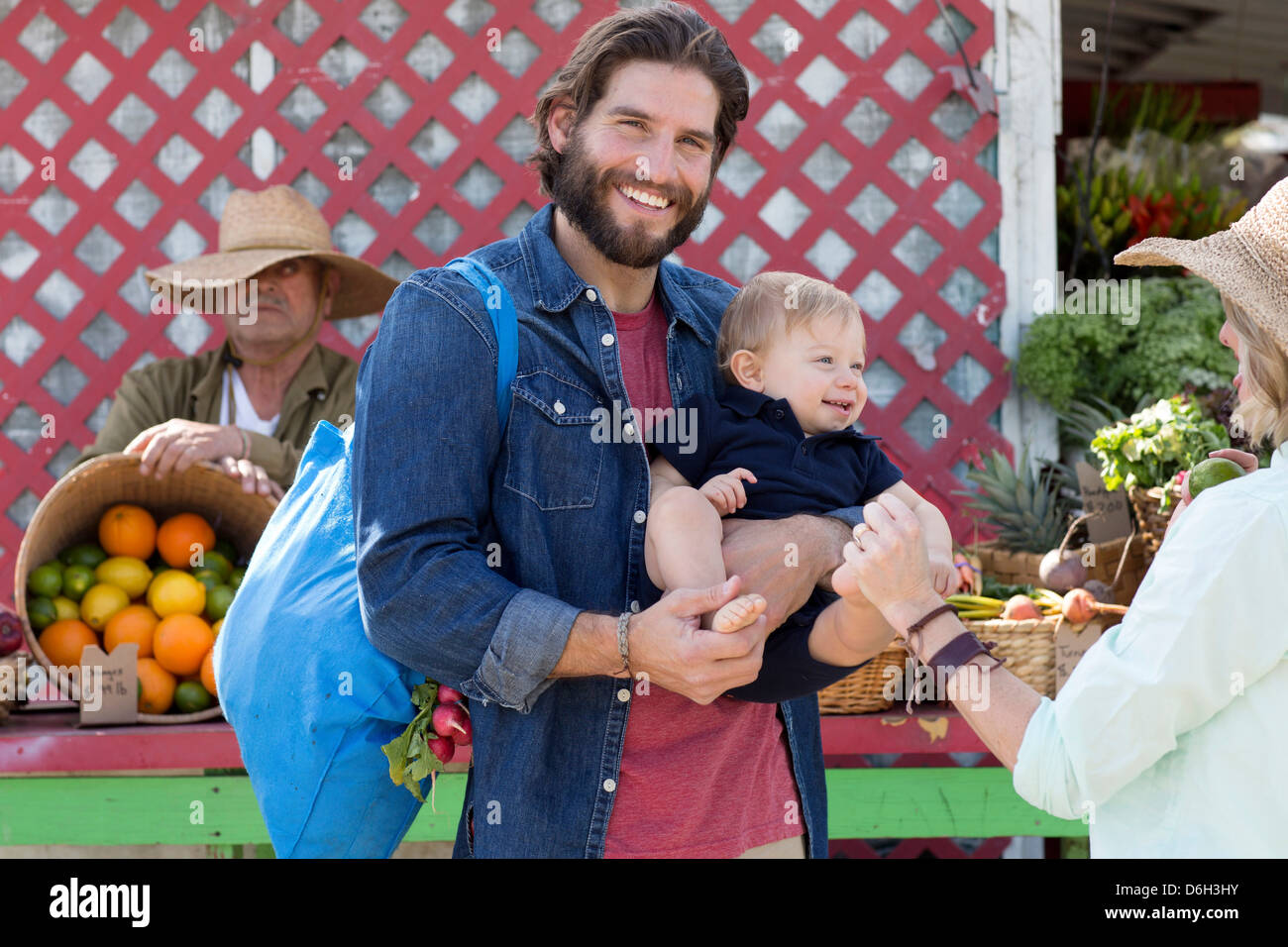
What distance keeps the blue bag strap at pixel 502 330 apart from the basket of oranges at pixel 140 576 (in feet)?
5.29

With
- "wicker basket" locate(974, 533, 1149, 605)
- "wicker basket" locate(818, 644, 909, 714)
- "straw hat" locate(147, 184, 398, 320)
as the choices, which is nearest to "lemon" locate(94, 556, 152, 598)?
"straw hat" locate(147, 184, 398, 320)

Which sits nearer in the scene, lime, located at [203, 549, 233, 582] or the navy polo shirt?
the navy polo shirt

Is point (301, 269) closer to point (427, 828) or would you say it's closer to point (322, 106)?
point (322, 106)

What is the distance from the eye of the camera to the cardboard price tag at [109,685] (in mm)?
2828

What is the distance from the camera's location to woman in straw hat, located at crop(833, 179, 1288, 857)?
122 centimetres

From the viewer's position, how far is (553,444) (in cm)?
156

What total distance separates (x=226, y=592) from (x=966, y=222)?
2.39 metres

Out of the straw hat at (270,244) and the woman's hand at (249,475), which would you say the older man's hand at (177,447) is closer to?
the woman's hand at (249,475)

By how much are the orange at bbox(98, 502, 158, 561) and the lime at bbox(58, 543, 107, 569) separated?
1.4 inches

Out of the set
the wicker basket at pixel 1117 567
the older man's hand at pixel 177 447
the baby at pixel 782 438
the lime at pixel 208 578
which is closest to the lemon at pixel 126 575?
the lime at pixel 208 578

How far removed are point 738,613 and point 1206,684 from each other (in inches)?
19.6

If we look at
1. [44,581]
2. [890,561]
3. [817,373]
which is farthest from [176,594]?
[890,561]

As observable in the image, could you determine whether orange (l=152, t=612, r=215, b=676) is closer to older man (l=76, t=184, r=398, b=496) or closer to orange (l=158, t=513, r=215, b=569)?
orange (l=158, t=513, r=215, b=569)
